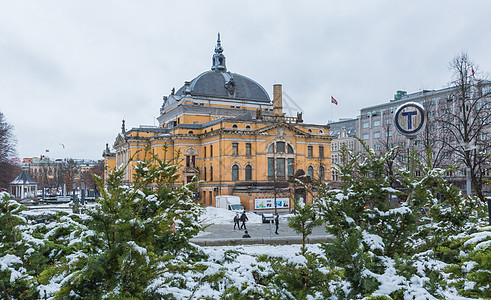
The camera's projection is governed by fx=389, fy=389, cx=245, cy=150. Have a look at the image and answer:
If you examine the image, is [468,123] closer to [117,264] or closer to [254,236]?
[254,236]

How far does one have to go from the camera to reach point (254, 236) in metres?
27.5

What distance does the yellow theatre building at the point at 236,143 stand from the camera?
5216 cm

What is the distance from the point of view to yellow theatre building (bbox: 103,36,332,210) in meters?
52.2

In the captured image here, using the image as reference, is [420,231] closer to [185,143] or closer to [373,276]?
[373,276]

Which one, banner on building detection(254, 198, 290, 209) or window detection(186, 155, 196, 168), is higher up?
window detection(186, 155, 196, 168)

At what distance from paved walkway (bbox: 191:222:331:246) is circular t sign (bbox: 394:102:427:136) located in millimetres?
5902

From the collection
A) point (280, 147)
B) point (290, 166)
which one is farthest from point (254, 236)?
point (290, 166)

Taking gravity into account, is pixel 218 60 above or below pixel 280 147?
above

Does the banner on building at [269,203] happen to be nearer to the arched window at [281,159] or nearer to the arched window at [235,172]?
the arched window at [281,159]

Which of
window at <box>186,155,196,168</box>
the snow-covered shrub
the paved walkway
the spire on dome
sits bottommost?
the paved walkway

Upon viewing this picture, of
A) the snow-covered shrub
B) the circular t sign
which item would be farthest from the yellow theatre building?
the snow-covered shrub

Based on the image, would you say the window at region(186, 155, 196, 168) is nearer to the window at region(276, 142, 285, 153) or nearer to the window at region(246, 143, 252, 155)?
the window at region(246, 143, 252, 155)

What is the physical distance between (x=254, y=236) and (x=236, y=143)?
26.1 metres

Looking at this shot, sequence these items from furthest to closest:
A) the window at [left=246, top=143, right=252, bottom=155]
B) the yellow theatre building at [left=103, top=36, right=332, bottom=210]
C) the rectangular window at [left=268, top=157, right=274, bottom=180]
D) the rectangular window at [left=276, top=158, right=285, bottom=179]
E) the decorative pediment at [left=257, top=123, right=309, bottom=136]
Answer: the rectangular window at [left=268, top=157, right=274, bottom=180], the rectangular window at [left=276, top=158, right=285, bottom=179], the decorative pediment at [left=257, top=123, right=309, bottom=136], the window at [left=246, top=143, right=252, bottom=155], the yellow theatre building at [left=103, top=36, right=332, bottom=210]
